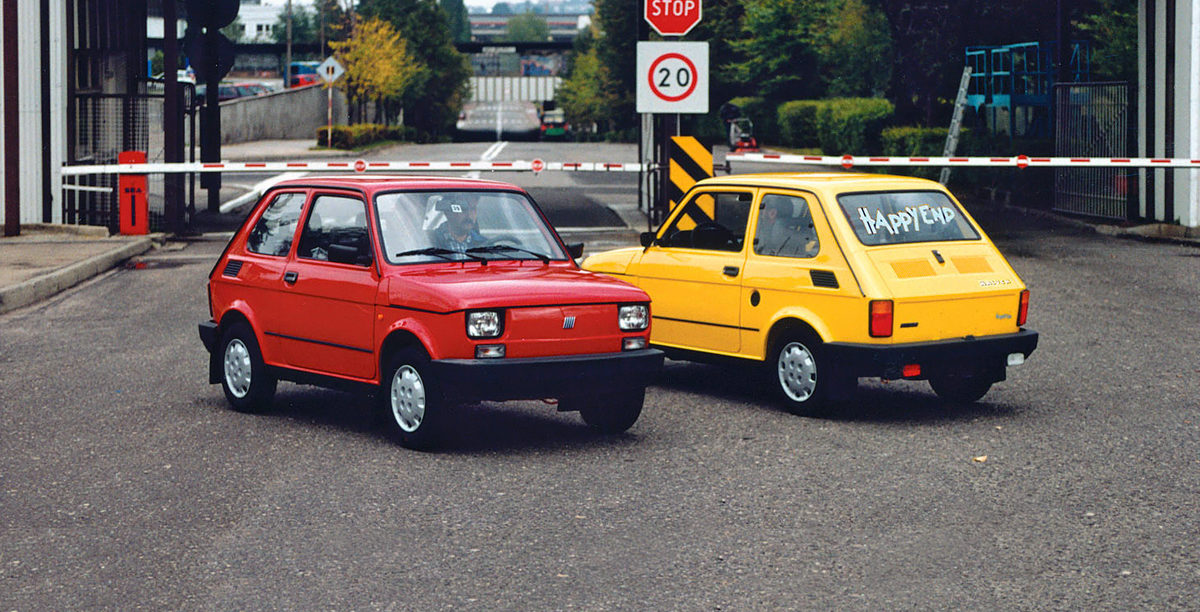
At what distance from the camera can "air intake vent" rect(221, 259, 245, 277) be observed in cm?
1033

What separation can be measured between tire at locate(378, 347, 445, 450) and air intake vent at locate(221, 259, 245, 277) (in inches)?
71.8

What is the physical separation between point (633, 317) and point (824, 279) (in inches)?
59.6

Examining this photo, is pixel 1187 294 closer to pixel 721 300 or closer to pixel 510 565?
pixel 721 300

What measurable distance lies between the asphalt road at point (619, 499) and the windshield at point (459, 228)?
1062mm

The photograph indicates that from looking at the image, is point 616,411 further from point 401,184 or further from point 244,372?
point 244,372

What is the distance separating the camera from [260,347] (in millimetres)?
10039

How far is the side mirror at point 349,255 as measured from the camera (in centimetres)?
919

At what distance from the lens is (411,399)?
8766 millimetres

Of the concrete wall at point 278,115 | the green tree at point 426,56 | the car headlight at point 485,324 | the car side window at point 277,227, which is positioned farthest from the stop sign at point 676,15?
the green tree at point 426,56

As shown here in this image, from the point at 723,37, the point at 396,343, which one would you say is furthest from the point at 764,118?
the point at 396,343

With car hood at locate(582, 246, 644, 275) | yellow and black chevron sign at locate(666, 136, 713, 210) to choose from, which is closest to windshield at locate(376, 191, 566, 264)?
car hood at locate(582, 246, 644, 275)

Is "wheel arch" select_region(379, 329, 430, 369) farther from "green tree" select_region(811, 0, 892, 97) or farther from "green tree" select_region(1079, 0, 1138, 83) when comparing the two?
"green tree" select_region(811, 0, 892, 97)

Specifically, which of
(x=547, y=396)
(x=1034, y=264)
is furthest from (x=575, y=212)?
(x=547, y=396)

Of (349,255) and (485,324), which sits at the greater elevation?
(349,255)
